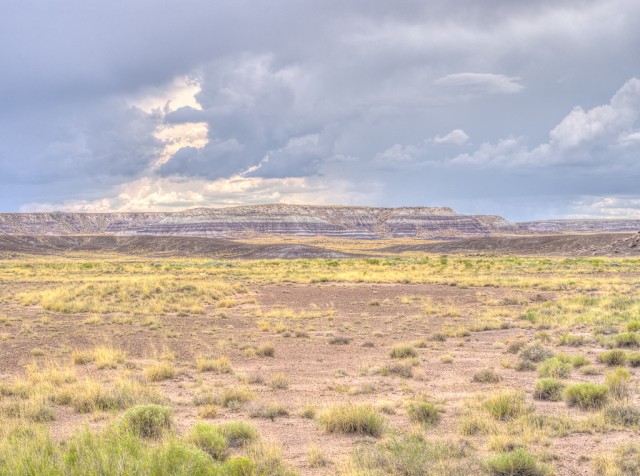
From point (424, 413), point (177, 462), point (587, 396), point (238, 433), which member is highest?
point (177, 462)

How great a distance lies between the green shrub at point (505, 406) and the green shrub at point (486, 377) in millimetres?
2281

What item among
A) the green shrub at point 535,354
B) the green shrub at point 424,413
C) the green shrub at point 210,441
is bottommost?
the green shrub at point 535,354

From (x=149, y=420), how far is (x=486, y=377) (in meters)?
7.52

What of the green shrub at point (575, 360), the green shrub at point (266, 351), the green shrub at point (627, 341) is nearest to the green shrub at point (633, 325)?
the green shrub at point (627, 341)

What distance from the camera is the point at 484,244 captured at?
416ft

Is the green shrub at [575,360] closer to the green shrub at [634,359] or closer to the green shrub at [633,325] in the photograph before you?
the green shrub at [634,359]

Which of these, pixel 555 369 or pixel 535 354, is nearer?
pixel 555 369

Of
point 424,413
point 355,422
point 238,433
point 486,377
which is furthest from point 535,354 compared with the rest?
point 238,433

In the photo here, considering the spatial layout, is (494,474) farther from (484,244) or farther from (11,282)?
(484,244)

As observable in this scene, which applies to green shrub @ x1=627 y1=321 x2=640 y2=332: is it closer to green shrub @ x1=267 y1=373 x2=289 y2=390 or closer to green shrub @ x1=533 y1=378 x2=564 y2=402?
green shrub @ x1=533 y1=378 x2=564 y2=402

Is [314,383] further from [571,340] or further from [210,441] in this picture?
[571,340]

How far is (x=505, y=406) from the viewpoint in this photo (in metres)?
9.45

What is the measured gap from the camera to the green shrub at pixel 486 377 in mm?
12195

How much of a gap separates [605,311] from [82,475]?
73.7ft
